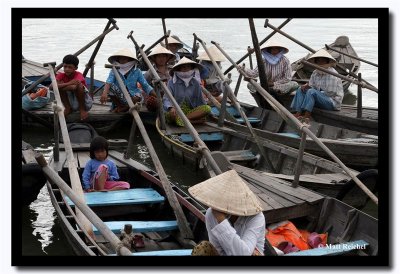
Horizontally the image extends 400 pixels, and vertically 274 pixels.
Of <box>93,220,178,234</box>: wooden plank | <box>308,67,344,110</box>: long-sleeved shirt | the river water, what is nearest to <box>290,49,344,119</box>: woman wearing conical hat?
<box>308,67,344,110</box>: long-sleeved shirt

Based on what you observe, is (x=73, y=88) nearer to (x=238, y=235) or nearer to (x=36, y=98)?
(x=36, y=98)

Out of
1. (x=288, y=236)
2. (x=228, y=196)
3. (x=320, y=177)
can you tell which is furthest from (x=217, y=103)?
(x=228, y=196)

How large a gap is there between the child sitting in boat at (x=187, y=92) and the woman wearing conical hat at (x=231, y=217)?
4.48 meters

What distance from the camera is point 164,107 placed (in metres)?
8.17

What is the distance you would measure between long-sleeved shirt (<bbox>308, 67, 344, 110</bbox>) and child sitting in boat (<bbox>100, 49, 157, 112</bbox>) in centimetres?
216

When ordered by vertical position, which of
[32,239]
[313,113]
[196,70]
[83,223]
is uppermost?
[196,70]

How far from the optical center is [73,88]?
781 centimetres

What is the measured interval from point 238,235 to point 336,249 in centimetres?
100

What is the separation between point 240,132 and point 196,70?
111cm

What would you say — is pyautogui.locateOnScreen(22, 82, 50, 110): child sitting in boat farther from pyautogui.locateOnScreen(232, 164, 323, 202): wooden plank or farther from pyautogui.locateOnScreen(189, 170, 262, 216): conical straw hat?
pyautogui.locateOnScreen(189, 170, 262, 216): conical straw hat
